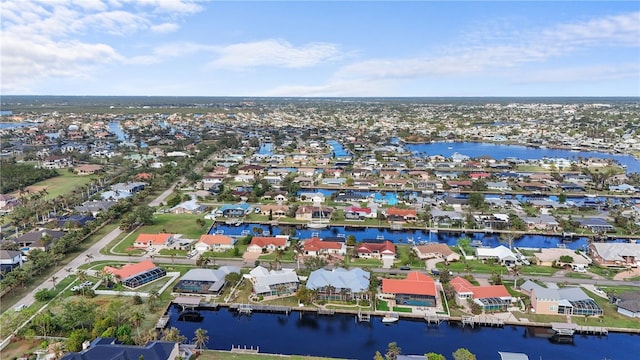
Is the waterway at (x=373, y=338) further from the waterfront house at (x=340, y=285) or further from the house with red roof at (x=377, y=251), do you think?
the house with red roof at (x=377, y=251)

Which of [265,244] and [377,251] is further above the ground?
[265,244]

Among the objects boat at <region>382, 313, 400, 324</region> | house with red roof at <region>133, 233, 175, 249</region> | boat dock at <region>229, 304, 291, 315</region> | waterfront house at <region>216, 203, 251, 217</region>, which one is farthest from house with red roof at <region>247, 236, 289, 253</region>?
boat at <region>382, 313, 400, 324</region>

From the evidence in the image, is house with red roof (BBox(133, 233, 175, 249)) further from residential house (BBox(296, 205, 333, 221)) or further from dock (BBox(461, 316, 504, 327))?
dock (BBox(461, 316, 504, 327))

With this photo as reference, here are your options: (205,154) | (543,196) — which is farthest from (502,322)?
(205,154)

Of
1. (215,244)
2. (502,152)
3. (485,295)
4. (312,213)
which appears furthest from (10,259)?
(502,152)

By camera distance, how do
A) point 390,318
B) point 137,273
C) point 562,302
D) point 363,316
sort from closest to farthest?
point 390,318 → point 562,302 → point 363,316 → point 137,273

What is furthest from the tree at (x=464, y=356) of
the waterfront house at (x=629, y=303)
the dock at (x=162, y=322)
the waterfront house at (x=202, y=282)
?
the dock at (x=162, y=322)

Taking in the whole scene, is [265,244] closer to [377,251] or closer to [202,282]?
[202,282]
